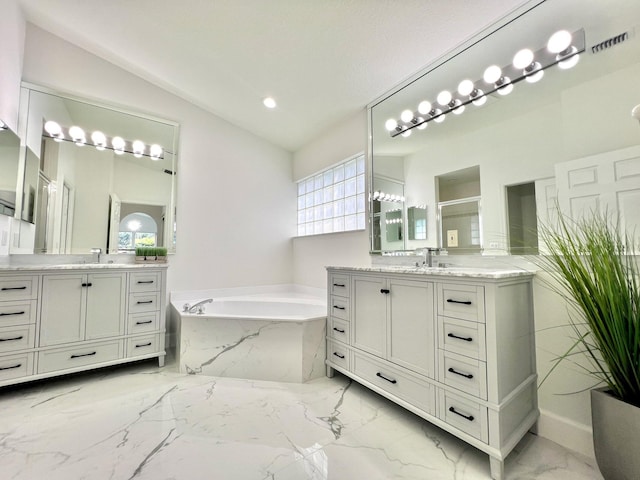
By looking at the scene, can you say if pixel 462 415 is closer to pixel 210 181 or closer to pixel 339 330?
pixel 339 330

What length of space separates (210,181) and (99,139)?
1.04 metres

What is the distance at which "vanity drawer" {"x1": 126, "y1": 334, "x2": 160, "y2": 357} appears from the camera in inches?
90.2

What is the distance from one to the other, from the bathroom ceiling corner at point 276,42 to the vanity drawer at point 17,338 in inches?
92.6

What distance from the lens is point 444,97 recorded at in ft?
6.81

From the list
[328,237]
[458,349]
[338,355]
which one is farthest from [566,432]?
[328,237]

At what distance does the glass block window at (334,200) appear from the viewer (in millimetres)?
2914

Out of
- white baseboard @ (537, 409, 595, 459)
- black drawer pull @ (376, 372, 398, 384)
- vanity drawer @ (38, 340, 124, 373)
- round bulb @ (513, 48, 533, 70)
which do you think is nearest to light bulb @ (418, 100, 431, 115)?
round bulb @ (513, 48, 533, 70)

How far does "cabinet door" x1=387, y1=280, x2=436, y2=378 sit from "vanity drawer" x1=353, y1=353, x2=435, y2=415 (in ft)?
0.23

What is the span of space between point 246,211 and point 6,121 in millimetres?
2021

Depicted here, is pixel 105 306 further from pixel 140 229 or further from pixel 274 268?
pixel 274 268

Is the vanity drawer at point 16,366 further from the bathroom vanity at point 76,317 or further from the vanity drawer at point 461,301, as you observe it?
the vanity drawer at point 461,301

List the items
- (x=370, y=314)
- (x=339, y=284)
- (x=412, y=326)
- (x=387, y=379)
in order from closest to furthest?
(x=412, y=326), (x=387, y=379), (x=370, y=314), (x=339, y=284)

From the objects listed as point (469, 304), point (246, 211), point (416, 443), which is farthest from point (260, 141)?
point (416, 443)

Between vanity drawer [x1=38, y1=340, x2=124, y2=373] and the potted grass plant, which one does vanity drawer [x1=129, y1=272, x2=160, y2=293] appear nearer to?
vanity drawer [x1=38, y1=340, x2=124, y2=373]
